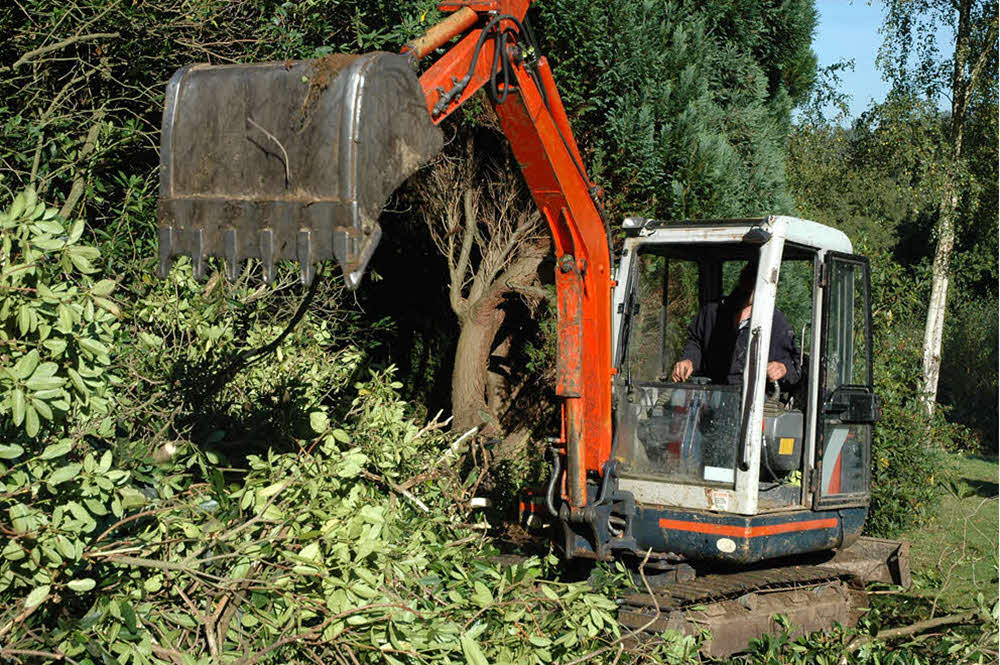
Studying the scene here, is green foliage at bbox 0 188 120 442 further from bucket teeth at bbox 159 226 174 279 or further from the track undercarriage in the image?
the track undercarriage

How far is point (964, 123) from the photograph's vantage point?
18500 mm

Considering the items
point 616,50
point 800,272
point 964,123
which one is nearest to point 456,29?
point 800,272

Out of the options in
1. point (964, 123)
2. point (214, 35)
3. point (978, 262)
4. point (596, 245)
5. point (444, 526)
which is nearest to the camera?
point (444, 526)

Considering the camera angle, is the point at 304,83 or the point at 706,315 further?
the point at 706,315

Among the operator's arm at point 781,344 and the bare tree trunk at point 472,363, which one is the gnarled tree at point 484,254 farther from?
the operator's arm at point 781,344

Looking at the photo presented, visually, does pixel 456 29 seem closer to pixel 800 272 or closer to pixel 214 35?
pixel 214 35

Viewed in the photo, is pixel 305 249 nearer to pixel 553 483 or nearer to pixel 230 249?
pixel 230 249

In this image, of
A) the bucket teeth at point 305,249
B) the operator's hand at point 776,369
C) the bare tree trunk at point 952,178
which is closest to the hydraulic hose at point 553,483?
the operator's hand at point 776,369

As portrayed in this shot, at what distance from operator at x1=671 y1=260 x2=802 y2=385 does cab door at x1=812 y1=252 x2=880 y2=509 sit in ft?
0.82

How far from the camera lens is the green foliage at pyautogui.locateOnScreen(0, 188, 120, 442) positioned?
11.3 ft

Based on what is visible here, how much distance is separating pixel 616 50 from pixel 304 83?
550cm

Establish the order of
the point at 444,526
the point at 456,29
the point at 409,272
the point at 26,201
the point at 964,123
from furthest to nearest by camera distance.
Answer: the point at 964,123 < the point at 409,272 < the point at 444,526 < the point at 456,29 < the point at 26,201

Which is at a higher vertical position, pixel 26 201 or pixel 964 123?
pixel 964 123

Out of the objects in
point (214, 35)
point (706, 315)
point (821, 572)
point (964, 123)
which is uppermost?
point (964, 123)
